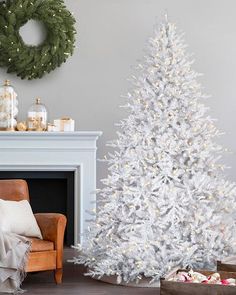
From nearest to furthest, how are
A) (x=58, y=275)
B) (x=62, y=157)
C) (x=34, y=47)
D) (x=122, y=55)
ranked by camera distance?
1. (x=58, y=275)
2. (x=62, y=157)
3. (x=34, y=47)
4. (x=122, y=55)

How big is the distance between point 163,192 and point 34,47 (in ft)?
7.79

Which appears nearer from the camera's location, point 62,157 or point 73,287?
point 73,287

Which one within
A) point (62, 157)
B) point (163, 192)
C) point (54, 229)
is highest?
point (62, 157)

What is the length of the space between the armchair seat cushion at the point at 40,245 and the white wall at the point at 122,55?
1.96 meters

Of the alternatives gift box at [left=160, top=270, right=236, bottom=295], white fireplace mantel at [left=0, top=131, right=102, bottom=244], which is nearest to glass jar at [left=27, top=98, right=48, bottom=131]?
white fireplace mantel at [left=0, top=131, right=102, bottom=244]

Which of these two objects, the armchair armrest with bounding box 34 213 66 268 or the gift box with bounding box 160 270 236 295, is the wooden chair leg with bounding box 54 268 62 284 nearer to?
the armchair armrest with bounding box 34 213 66 268

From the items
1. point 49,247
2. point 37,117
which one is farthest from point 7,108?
point 49,247

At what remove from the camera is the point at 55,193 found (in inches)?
288

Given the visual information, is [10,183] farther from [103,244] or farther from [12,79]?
[12,79]

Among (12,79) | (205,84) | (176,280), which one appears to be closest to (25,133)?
(12,79)

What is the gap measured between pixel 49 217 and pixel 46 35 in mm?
2322

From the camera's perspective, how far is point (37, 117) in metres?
6.99

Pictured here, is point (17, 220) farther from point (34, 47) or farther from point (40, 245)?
point (34, 47)

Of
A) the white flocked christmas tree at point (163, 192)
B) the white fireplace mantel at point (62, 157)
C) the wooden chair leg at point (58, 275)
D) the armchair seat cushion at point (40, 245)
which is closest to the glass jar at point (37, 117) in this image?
the white fireplace mantel at point (62, 157)
